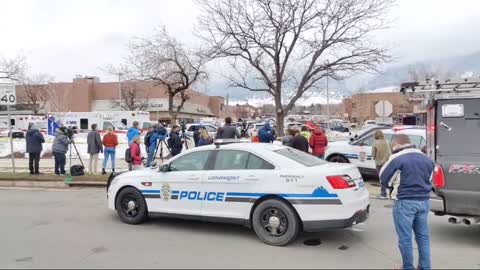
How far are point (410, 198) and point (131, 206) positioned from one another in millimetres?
4766

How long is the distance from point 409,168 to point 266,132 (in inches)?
393

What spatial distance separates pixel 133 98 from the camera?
6531cm

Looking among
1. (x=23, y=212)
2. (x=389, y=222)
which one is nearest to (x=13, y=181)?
(x=23, y=212)

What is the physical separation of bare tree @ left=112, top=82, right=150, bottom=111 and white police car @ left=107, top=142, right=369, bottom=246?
58537 millimetres

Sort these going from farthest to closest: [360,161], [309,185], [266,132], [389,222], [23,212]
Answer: [266,132] < [360,161] < [23,212] < [389,222] < [309,185]

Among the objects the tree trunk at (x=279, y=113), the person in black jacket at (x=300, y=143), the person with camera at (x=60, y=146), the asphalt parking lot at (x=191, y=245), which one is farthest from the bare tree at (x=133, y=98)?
the asphalt parking lot at (x=191, y=245)

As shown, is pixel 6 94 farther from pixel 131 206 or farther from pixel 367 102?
pixel 367 102

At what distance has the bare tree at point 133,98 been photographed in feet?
214

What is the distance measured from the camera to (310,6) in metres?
20.3

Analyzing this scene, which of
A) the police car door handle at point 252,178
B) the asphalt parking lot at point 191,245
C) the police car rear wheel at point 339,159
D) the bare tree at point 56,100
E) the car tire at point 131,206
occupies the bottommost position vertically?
the asphalt parking lot at point 191,245

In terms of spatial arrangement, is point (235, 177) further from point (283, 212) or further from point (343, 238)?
point (343, 238)

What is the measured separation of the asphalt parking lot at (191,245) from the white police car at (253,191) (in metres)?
0.31

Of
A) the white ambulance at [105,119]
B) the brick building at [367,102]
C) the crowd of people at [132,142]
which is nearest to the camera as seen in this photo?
the crowd of people at [132,142]

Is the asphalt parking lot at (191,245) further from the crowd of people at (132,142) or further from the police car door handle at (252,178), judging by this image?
the crowd of people at (132,142)
